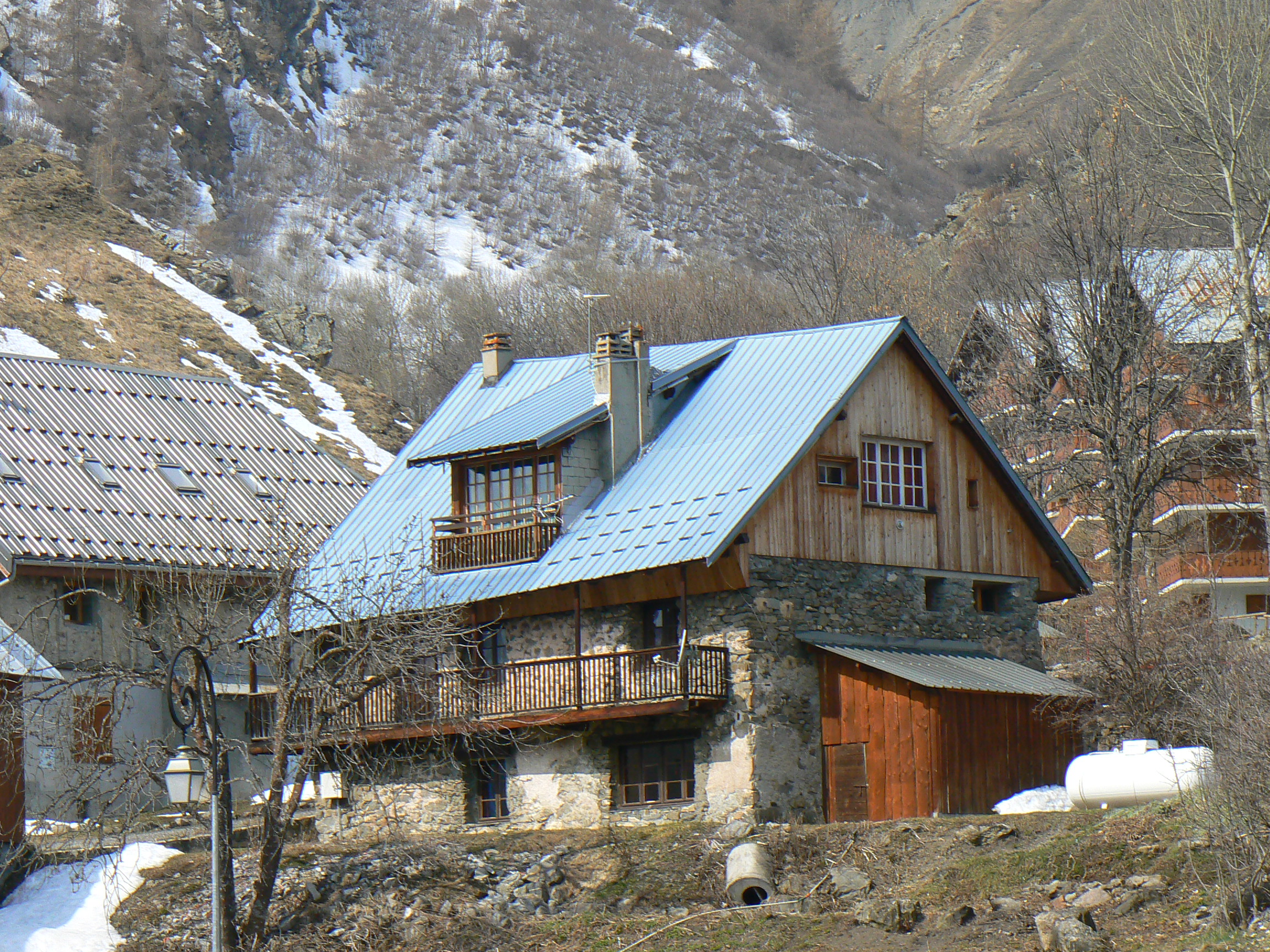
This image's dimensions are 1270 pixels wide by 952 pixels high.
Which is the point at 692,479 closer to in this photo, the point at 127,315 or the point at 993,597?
the point at 993,597

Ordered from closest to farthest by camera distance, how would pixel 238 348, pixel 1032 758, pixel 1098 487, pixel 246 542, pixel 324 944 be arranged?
pixel 324 944
pixel 1032 758
pixel 246 542
pixel 1098 487
pixel 238 348

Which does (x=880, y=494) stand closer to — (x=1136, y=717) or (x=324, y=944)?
(x=1136, y=717)

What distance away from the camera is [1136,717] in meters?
33.8

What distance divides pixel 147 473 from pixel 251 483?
280 cm

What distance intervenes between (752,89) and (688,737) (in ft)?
417

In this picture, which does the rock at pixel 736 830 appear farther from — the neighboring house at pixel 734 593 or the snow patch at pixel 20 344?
the snow patch at pixel 20 344

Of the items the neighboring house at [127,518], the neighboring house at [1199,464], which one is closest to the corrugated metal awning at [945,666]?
the neighboring house at [127,518]

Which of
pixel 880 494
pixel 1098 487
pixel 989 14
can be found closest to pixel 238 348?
pixel 1098 487

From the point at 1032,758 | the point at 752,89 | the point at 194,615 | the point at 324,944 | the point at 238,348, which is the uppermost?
the point at 752,89

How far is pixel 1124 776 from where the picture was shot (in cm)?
2812

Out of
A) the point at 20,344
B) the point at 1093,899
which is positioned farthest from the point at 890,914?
the point at 20,344

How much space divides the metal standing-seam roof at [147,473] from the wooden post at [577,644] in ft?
24.7

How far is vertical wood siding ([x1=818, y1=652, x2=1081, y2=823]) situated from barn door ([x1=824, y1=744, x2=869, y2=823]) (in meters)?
0.04

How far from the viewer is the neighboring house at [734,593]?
32344 millimetres
